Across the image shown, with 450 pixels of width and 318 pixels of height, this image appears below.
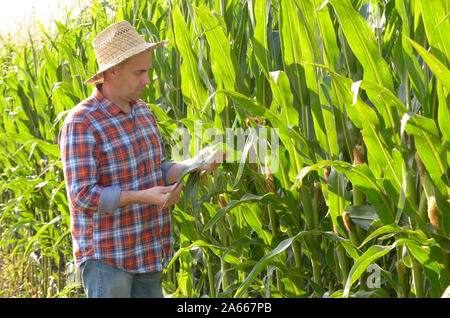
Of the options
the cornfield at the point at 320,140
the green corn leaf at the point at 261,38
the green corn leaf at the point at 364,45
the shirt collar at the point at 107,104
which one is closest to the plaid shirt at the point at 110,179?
the shirt collar at the point at 107,104

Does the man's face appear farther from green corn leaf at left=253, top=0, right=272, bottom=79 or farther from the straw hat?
green corn leaf at left=253, top=0, right=272, bottom=79

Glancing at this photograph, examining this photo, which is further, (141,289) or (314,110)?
(141,289)

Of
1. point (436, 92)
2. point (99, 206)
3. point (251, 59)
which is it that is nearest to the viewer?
point (436, 92)

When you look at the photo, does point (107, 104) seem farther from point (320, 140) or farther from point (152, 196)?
point (320, 140)

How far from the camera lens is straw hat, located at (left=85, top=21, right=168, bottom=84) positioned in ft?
6.57

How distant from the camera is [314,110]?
1.78 m

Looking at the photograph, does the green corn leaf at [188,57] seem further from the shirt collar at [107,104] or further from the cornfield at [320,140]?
the shirt collar at [107,104]

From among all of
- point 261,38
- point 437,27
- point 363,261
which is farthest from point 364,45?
point 363,261

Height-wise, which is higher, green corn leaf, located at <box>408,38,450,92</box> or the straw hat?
the straw hat

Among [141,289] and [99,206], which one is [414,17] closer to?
[99,206]

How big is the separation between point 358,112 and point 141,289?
0.94 meters

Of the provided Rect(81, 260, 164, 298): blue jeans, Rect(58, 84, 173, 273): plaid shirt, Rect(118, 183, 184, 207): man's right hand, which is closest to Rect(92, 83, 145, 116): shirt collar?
Rect(58, 84, 173, 273): plaid shirt

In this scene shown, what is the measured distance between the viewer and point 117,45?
6.66 feet
